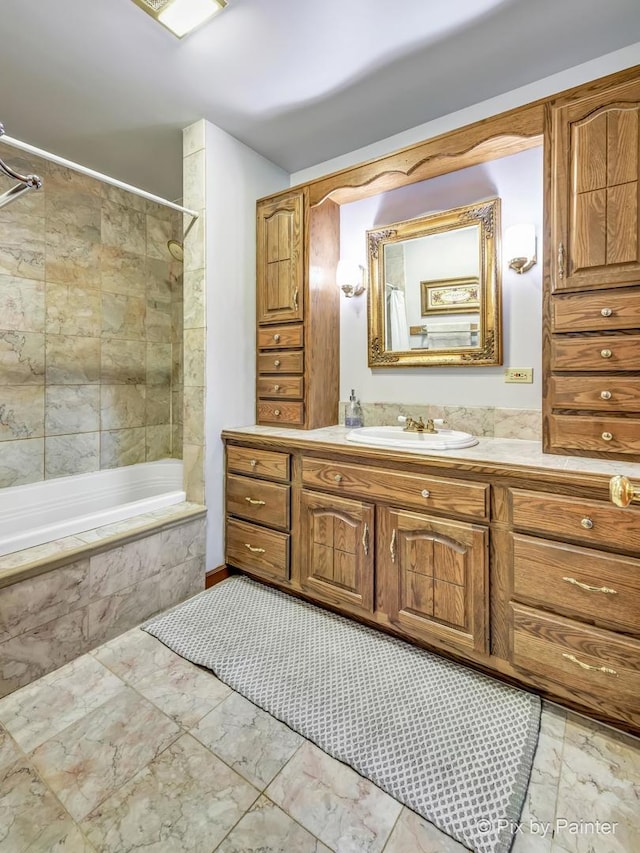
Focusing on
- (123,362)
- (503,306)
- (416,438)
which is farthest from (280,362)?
(123,362)

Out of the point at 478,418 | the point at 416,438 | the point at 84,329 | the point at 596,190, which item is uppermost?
the point at 596,190

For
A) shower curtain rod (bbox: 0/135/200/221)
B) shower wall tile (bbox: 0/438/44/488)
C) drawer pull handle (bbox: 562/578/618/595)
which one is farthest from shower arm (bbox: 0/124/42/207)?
drawer pull handle (bbox: 562/578/618/595)

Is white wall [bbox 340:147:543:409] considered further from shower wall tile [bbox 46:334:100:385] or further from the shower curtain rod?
shower wall tile [bbox 46:334:100:385]

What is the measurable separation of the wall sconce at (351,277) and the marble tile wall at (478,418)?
711mm

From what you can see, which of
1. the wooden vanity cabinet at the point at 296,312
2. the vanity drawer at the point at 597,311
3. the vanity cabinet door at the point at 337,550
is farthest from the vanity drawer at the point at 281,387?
the vanity drawer at the point at 597,311

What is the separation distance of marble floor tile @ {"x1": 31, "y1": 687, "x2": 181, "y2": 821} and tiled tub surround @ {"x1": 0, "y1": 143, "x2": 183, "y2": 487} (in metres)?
1.69

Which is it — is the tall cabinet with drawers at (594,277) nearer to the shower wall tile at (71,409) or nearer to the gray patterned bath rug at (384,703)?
the gray patterned bath rug at (384,703)

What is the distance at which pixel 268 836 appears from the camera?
106 cm

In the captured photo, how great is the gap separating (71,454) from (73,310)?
97 centimetres

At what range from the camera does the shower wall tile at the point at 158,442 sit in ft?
10.5

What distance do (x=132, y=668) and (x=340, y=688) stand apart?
0.85 metres

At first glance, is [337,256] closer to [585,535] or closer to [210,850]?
[585,535]

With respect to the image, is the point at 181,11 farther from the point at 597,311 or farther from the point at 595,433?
the point at 595,433

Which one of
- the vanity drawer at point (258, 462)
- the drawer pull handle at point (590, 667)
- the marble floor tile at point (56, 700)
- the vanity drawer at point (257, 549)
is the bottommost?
the marble floor tile at point (56, 700)
